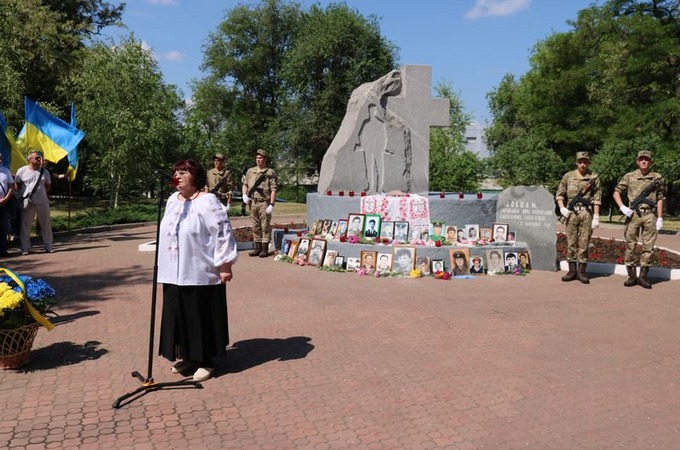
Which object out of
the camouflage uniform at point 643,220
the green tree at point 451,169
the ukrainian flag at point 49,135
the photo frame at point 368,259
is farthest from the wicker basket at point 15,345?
the green tree at point 451,169

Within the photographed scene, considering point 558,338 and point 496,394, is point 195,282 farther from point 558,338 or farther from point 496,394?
point 558,338

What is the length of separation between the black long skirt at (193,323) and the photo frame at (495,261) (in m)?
6.17

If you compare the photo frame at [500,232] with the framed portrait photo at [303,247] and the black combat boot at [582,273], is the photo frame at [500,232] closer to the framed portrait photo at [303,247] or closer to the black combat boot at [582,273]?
the black combat boot at [582,273]

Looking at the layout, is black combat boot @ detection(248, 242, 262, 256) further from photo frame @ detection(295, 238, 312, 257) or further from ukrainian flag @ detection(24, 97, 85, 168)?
ukrainian flag @ detection(24, 97, 85, 168)

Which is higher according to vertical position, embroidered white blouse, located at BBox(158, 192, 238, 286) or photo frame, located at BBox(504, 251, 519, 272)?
embroidered white blouse, located at BBox(158, 192, 238, 286)

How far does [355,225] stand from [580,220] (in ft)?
12.9

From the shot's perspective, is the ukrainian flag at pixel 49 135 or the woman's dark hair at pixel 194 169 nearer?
the woman's dark hair at pixel 194 169

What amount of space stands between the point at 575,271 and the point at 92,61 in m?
22.8

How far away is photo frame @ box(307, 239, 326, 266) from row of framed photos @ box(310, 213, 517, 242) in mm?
386

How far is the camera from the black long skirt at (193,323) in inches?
189

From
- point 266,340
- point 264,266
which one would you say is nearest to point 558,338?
point 266,340

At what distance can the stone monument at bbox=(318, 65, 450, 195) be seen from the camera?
12219 mm

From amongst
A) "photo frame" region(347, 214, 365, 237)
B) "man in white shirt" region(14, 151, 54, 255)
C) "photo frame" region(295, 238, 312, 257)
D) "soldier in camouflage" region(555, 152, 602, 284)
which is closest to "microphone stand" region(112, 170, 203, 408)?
"photo frame" region(295, 238, 312, 257)

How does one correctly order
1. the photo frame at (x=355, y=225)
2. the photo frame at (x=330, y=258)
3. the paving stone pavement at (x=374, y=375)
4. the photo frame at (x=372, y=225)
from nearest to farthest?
the paving stone pavement at (x=374, y=375)
the photo frame at (x=330, y=258)
the photo frame at (x=372, y=225)
the photo frame at (x=355, y=225)
